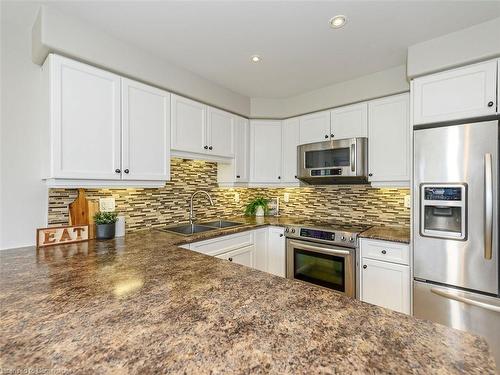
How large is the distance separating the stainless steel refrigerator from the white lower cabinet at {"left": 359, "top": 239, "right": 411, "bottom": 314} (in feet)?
0.38

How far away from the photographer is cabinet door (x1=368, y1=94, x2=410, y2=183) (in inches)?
90.2

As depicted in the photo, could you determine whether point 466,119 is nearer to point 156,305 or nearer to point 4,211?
point 156,305

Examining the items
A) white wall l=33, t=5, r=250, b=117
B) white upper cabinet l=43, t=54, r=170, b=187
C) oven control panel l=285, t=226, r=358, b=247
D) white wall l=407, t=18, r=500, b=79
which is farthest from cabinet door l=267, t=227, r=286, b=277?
white wall l=407, t=18, r=500, b=79

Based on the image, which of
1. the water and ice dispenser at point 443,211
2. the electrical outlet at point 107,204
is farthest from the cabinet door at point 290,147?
the electrical outlet at point 107,204

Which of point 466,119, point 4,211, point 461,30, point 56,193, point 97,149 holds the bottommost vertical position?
point 4,211

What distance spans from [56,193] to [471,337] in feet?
7.97

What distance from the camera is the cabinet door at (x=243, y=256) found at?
2450 mm

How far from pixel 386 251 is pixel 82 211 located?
2.50m

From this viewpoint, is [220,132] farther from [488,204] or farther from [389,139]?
[488,204]

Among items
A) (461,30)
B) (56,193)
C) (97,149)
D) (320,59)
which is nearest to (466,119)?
(461,30)

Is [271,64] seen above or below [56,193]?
above

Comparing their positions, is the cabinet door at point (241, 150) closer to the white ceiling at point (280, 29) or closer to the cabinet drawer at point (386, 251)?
the white ceiling at point (280, 29)

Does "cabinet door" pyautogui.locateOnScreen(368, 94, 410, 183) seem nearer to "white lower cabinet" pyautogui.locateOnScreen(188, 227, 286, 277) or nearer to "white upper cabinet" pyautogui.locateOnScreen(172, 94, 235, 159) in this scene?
"white lower cabinet" pyautogui.locateOnScreen(188, 227, 286, 277)

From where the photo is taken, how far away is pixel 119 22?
167cm
